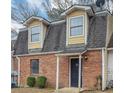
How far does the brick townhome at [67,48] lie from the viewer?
2.70m

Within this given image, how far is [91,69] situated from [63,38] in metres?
0.41

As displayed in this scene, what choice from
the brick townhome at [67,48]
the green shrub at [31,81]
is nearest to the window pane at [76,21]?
the brick townhome at [67,48]

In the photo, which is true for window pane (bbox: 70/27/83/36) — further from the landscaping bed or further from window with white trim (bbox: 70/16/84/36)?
the landscaping bed

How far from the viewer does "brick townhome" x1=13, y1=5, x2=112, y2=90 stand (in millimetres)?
2701

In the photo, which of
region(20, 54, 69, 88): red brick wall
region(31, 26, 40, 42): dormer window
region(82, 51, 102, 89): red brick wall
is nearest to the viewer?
region(82, 51, 102, 89): red brick wall

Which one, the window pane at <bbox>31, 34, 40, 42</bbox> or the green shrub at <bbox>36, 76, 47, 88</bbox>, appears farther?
the window pane at <bbox>31, 34, 40, 42</bbox>

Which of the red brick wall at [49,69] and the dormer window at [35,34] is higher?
the dormer window at [35,34]

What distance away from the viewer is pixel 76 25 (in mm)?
2824

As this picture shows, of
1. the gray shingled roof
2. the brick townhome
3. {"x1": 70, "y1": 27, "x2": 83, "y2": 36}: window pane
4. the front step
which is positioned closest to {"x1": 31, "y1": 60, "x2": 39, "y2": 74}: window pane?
the brick townhome

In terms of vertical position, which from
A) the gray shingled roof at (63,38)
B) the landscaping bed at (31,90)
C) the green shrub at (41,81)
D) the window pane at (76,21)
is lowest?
the landscaping bed at (31,90)

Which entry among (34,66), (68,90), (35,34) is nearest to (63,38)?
(35,34)

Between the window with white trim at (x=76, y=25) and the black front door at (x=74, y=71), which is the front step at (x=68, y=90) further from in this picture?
the window with white trim at (x=76, y=25)

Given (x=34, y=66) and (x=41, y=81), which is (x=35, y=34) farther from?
(x=41, y=81)

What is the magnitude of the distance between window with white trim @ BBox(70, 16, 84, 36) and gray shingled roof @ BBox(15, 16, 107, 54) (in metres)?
0.08
